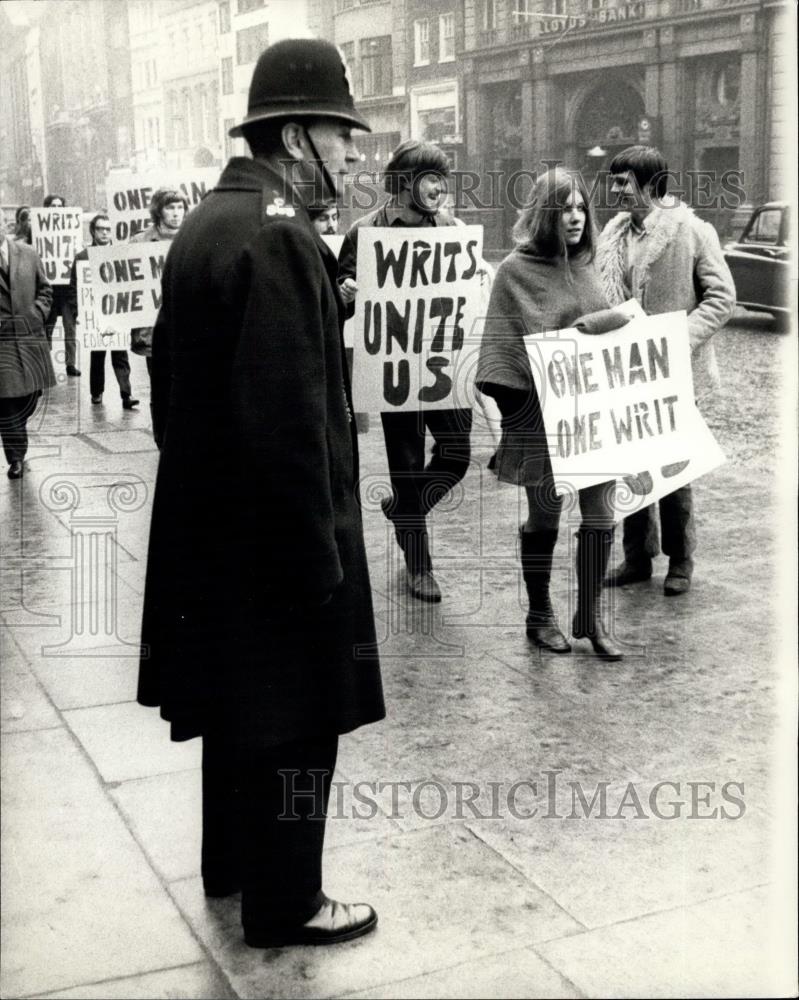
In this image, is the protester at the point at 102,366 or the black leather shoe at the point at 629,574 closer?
the black leather shoe at the point at 629,574

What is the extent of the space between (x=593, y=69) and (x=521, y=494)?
17836mm

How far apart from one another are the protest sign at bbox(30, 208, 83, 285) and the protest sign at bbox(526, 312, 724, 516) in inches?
369

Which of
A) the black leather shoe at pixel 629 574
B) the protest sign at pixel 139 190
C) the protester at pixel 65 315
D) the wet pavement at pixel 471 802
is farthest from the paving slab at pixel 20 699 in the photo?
the protester at pixel 65 315

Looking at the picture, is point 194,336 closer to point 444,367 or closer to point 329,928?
point 329,928

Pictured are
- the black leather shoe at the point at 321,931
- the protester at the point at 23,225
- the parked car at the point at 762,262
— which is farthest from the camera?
the parked car at the point at 762,262

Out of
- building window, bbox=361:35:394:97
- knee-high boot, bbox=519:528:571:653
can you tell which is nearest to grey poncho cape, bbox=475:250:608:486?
knee-high boot, bbox=519:528:571:653

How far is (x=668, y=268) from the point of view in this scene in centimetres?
589

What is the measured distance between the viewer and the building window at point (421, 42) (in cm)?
1088

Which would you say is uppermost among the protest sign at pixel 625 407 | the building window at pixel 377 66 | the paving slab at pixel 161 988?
the building window at pixel 377 66

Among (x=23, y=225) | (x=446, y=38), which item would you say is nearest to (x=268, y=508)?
(x=446, y=38)

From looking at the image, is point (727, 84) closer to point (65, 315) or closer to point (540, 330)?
point (65, 315)

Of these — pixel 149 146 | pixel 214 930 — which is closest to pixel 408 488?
pixel 214 930

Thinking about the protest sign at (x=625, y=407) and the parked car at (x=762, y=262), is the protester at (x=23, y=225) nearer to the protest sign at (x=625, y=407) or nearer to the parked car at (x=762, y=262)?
the parked car at (x=762, y=262)

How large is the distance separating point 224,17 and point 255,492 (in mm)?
5000
